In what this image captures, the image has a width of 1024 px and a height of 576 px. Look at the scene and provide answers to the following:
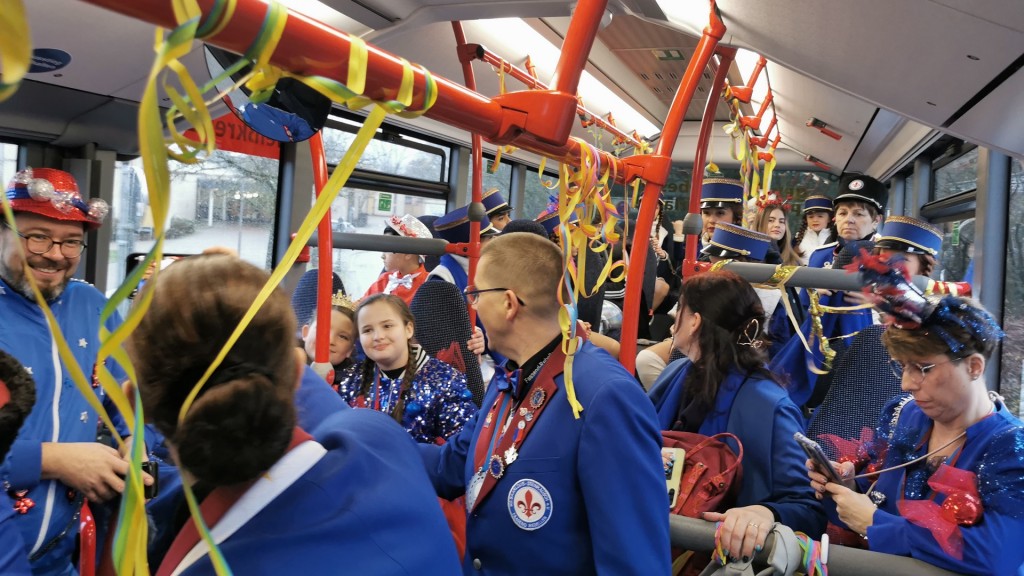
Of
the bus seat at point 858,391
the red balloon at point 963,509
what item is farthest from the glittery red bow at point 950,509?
the bus seat at point 858,391

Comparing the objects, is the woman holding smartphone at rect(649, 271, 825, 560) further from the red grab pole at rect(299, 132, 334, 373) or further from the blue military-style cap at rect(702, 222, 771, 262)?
the red grab pole at rect(299, 132, 334, 373)

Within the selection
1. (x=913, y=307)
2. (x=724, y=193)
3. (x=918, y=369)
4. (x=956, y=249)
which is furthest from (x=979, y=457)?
(x=956, y=249)

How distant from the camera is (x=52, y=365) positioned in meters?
2.18

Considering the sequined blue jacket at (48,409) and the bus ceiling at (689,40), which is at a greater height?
the bus ceiling at (689,40)

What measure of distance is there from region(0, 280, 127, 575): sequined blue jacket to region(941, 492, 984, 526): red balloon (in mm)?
2035

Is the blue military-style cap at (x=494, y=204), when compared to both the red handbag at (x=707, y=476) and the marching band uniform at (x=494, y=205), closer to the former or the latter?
the marching band uniform at (x=494, y=205)

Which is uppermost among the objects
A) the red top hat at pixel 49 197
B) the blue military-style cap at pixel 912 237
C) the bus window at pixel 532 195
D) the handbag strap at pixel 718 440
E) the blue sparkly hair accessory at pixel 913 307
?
the bus window at pixel 532 195

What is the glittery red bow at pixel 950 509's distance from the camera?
1583 mm

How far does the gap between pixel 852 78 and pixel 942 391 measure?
1484 millimetres

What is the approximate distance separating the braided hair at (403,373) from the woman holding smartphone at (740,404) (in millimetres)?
869

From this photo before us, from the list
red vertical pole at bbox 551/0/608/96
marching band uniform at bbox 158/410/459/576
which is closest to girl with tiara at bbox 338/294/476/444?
red vertical pole at bbox 551/0/608/96

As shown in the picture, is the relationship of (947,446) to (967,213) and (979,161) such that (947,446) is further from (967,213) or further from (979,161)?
(967,213)

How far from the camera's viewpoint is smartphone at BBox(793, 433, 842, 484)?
5.80ft

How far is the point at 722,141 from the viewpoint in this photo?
911 centimetres
